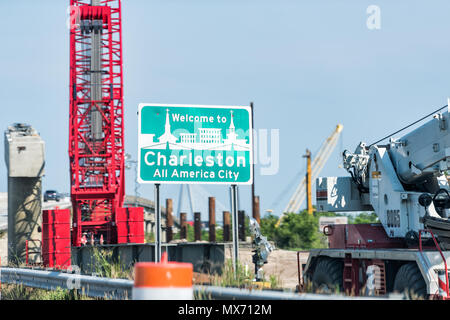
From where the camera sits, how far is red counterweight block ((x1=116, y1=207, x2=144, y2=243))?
141 ft

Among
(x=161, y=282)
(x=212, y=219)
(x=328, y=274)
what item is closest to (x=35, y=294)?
(x=328, y=274)

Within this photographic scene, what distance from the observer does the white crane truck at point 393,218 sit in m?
14.8

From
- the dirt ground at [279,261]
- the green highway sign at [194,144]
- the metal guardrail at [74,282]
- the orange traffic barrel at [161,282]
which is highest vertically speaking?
the green highway sign at [194,144]

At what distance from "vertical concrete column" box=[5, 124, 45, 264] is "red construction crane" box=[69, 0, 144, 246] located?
9375mm

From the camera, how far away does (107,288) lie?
486 inches

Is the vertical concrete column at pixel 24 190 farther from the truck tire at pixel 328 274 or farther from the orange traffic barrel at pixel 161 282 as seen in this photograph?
the orange traffic barrel at pixel 161 282

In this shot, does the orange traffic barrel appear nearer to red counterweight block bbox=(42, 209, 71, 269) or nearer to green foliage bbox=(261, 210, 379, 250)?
red counterweight block bbox=(42, 209, 71, 269)

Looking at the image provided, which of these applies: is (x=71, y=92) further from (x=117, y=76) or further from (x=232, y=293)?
(x=232, y=293)

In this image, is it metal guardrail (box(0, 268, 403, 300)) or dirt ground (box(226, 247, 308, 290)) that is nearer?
metal guardrail (box(0, 268, 403, 300))

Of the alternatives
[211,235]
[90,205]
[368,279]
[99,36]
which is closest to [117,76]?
[99,36]

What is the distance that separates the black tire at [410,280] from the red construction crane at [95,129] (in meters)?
35.7

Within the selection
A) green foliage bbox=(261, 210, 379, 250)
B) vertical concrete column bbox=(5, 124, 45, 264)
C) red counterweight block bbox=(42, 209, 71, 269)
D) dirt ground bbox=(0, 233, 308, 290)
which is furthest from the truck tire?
green foliage bbox=(261, 210, 379, 250)

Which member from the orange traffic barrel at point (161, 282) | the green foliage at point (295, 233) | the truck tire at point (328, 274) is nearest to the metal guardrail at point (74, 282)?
the orange traffic barrel at point (161, 282)

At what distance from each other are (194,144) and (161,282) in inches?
352
